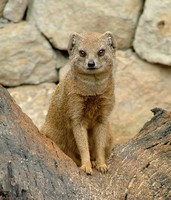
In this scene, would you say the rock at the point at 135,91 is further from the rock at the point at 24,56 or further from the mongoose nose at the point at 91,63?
the mongoose nose at the point at 91,63

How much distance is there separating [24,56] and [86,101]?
2.67 meters

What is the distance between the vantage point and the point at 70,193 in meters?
4.14

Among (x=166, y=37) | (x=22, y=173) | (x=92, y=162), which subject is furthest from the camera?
(x=166, y=37)

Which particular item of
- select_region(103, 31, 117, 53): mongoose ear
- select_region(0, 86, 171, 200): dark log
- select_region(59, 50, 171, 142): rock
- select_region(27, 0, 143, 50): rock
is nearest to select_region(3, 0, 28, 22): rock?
select_region(27, 0, 143, 50): rock

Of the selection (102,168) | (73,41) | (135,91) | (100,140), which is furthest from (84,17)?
(102,168)

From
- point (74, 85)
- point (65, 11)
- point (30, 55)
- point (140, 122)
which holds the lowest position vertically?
point (140, 122)

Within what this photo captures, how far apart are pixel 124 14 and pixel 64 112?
2618 mm

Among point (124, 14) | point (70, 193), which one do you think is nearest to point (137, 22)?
point (124, 14)

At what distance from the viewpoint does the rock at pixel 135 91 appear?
7723 millimetres

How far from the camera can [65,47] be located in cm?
779

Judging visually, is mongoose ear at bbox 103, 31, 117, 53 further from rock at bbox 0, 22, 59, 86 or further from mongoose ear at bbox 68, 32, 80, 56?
rock at bbox 0, 22, 59, 86

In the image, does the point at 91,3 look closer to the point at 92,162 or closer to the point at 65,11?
the point at 65,11

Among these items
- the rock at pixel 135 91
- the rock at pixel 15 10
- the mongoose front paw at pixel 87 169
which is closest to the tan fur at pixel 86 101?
the mongoose front paw at pixel 87 169

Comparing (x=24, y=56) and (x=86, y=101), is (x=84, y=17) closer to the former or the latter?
(x=24, y=56)
